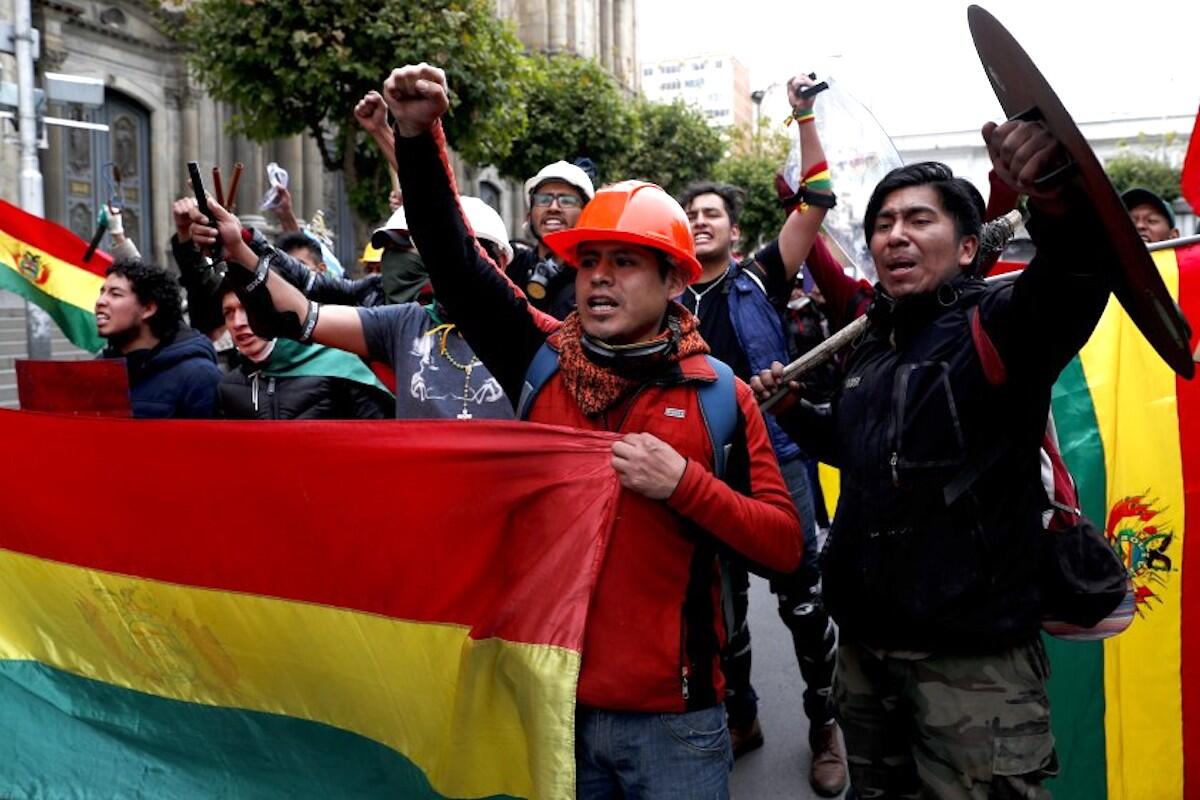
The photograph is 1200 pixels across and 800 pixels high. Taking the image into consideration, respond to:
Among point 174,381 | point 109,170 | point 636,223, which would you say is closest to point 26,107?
point 109,170

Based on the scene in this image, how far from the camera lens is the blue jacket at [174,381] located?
4211 millimetres

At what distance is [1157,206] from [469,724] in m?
4.80

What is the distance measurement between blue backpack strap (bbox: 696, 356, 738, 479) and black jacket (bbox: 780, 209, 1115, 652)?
1.14 ft

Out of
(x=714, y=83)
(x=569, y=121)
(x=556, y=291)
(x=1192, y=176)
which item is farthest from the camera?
(x=714, y=83)

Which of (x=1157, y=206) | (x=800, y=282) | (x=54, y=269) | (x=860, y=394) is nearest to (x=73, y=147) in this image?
(x=54, y=269)

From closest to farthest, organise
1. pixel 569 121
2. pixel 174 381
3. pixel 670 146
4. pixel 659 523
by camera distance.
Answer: pixel 659 523, pixel 174 381, pixel 569 121, pixel 670 146

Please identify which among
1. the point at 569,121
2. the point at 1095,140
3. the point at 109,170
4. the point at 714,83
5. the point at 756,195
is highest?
the point at 714,83

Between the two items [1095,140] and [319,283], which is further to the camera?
[1095,140]

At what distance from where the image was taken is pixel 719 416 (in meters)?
2.21

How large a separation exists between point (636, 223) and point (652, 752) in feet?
3.57

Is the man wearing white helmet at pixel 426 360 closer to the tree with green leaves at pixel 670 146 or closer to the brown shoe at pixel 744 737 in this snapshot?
the brown shoe at pixel 744 737

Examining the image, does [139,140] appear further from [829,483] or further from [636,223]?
[636,223]

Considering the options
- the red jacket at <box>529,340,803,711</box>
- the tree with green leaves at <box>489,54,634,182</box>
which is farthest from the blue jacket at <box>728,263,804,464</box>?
the tree with green leaves at <box>489,54,634,182</box>

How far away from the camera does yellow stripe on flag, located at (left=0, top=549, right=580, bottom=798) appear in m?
2.19
